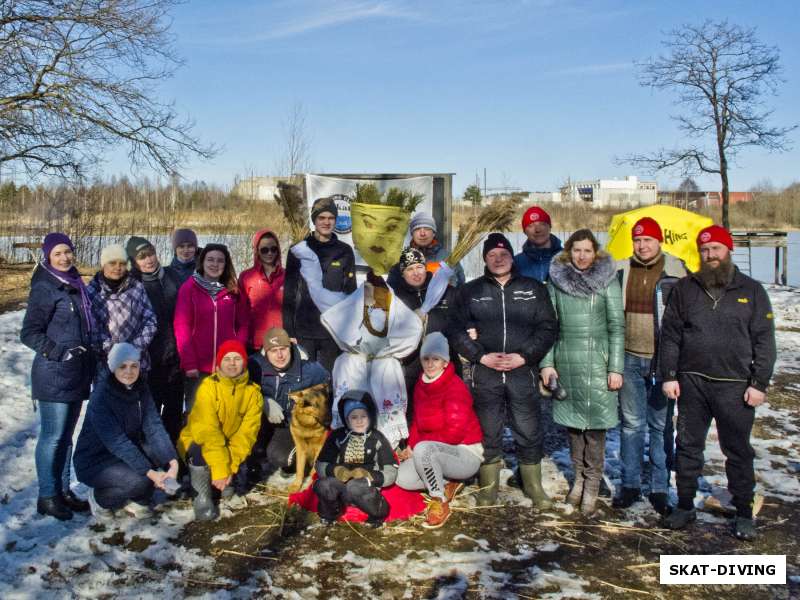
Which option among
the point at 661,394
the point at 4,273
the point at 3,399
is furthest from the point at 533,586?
the point at 4,273

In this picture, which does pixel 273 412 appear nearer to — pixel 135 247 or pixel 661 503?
pixel 135 247

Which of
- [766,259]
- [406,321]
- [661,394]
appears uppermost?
[766,259]

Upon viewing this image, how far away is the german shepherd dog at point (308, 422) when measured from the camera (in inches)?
172

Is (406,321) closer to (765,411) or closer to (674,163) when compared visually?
(765,411)

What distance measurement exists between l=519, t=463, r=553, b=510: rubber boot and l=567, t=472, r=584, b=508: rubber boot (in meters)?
0.13

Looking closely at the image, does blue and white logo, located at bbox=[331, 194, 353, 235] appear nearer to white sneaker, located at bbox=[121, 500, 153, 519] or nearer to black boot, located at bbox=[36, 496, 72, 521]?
white sneaker, located at bbox=[121, 500, 153, 519]

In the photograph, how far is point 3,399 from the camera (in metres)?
6.44

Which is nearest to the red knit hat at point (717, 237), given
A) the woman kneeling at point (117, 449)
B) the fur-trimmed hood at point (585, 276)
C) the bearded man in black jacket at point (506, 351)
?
the fur-trimmed hood at point (585, 276)

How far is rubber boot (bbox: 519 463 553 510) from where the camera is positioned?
13.8 feet

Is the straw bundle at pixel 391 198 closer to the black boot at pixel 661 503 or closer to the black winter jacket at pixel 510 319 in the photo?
the black winter jacket at pixel 510 319

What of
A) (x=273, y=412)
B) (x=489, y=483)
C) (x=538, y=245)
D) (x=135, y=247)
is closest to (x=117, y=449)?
(x=273, y=412)

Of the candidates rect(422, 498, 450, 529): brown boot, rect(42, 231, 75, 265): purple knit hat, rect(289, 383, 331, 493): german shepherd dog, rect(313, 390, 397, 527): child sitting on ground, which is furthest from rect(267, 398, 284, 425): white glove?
rect(42, 231, 75, 265): purple knit hat

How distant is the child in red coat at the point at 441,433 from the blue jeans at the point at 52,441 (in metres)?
2.09

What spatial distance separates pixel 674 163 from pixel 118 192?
1378 centimetres
